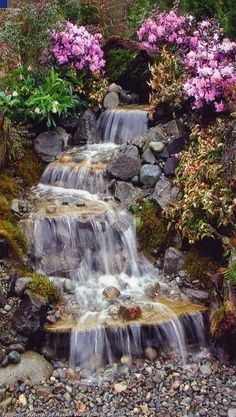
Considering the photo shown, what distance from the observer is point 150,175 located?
7.30 metres

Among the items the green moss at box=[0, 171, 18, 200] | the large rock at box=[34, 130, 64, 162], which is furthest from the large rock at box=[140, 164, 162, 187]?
the green moss at box=[0, 171, 18, 200]

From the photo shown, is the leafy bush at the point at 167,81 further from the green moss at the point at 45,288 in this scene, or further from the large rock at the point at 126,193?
the green moss at the point at 45,288

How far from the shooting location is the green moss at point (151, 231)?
677 cm

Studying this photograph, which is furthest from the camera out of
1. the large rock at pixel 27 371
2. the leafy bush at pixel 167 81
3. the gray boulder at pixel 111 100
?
the gray boulder at pixel 111 100

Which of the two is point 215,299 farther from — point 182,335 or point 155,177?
point 155,177

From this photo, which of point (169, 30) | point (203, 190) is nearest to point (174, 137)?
point (203, 190)

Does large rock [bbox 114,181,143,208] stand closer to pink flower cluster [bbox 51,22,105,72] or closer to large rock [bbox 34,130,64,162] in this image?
large rock [bbox 34,130,64,162]

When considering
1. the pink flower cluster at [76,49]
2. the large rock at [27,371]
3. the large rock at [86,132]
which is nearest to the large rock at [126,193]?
the large rock at [86,132]

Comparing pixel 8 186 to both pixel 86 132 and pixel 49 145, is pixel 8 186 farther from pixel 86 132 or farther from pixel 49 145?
pixel 86 132

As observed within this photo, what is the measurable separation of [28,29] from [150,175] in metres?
3.56

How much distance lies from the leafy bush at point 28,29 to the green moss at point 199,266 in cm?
473

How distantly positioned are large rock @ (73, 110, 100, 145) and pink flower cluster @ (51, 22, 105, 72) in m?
1.08

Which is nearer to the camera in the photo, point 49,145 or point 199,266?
point 199,266

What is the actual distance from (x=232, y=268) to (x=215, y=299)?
0.43 meters
